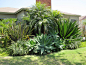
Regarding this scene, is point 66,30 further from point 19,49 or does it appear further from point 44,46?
point 19,49

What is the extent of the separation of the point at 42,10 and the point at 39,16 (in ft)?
2.30

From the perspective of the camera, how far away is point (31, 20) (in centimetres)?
854

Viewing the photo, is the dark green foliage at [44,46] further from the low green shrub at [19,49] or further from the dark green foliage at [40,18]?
the dark green foliage at [40,18]

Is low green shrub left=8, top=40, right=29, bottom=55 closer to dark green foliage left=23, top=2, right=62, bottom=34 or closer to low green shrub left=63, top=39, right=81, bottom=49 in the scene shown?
dark green foliage left=23, top=2, right=62, bottom=34

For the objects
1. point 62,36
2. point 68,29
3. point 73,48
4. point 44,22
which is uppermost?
point 44,22

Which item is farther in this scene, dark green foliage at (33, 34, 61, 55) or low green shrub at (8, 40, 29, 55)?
dark green foliage at (33, 34, 61, 55)

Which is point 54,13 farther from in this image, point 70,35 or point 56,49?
point 56,49

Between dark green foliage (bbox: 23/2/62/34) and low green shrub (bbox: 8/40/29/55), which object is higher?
dark green foliage (bbox: 23/2/62/34)

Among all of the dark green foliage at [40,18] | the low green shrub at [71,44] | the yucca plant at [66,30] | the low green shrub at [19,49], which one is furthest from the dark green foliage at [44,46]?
the dark green foliage at [40,18]

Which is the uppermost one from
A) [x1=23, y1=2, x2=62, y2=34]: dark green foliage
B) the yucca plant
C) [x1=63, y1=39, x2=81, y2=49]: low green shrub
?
[x1=23, y1=2, x2=62, y2=34]: dark green foliage

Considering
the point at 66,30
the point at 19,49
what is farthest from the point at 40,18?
the point at 19,49

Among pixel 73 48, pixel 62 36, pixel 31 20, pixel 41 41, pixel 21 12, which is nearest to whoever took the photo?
pixel 41 41

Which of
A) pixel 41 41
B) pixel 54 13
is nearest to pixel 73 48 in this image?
pixel 41 41

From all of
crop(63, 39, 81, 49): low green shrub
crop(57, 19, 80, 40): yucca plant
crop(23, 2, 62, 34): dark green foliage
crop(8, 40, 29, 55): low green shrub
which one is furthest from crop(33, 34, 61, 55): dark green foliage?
crop(23, 2, 62, 34): dark green foliage
